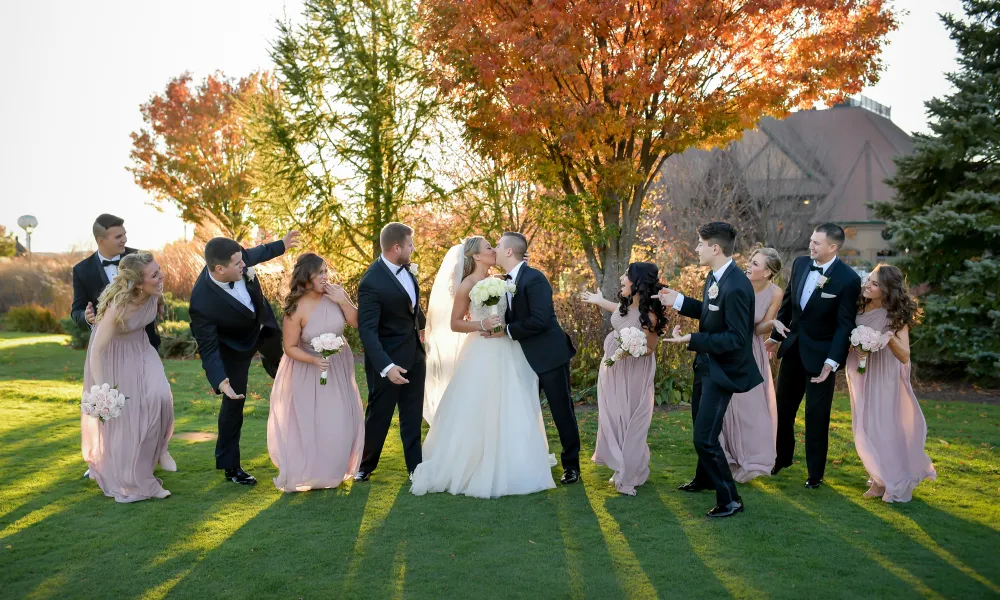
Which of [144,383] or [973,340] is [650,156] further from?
[144,383]

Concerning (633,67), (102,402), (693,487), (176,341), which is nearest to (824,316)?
(693,487)

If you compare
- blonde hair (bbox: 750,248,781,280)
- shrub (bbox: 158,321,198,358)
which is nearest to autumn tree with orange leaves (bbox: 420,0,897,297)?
Result: blonde hair (bbox: 750,248,781,280)

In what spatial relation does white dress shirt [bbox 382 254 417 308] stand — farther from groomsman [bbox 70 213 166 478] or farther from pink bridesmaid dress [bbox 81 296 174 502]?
groomsman [bbox 70 213 166 478]

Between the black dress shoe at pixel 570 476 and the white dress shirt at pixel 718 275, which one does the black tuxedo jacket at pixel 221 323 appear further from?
the white dress shirt at pixel 718 275

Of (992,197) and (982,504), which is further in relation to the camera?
(992,197)

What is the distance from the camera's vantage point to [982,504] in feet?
21.2

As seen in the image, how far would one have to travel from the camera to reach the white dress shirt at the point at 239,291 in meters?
6.85

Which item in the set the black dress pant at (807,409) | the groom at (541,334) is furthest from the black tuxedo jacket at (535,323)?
the black dress pant at (807,409)

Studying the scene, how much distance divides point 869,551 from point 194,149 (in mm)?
30790

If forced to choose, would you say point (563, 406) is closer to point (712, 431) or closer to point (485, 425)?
point (485, 425)

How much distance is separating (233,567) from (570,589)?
6.81ft

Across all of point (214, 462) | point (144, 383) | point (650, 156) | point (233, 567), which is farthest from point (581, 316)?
point (233, 567)

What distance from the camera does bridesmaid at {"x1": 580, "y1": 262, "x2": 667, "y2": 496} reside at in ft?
22.2

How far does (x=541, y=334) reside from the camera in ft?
22.5
